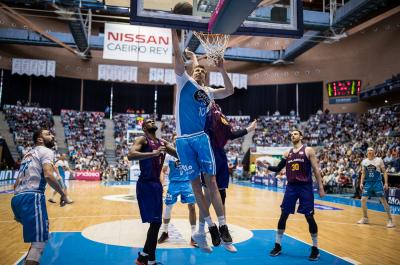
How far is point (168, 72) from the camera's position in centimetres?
3353

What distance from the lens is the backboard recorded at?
5164 millimetres

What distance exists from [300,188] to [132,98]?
3370cm

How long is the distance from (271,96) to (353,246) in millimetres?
30189

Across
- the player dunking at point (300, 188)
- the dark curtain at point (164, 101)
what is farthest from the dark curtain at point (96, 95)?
the player dunking at point (300, 188)

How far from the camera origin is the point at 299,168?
19.8 feet

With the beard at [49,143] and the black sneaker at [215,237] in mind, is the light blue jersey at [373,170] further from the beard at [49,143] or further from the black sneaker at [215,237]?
the beard at [49,143]

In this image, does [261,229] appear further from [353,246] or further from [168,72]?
[168,72]

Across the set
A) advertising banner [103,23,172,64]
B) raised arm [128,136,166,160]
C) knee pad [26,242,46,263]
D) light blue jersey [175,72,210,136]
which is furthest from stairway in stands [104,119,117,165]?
light blue jersey [175,72,210,136]

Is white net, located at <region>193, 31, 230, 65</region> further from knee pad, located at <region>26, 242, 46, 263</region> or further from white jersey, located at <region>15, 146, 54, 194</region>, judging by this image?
knee pad, located at <region>26, 242, 46, 263</region>

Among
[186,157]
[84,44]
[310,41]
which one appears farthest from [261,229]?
[84,44]

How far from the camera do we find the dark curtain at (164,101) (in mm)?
38125

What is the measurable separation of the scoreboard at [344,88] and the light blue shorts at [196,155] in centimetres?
2814

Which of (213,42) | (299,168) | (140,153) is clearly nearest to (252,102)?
(299,168)

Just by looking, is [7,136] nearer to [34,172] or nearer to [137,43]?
[137,43]
